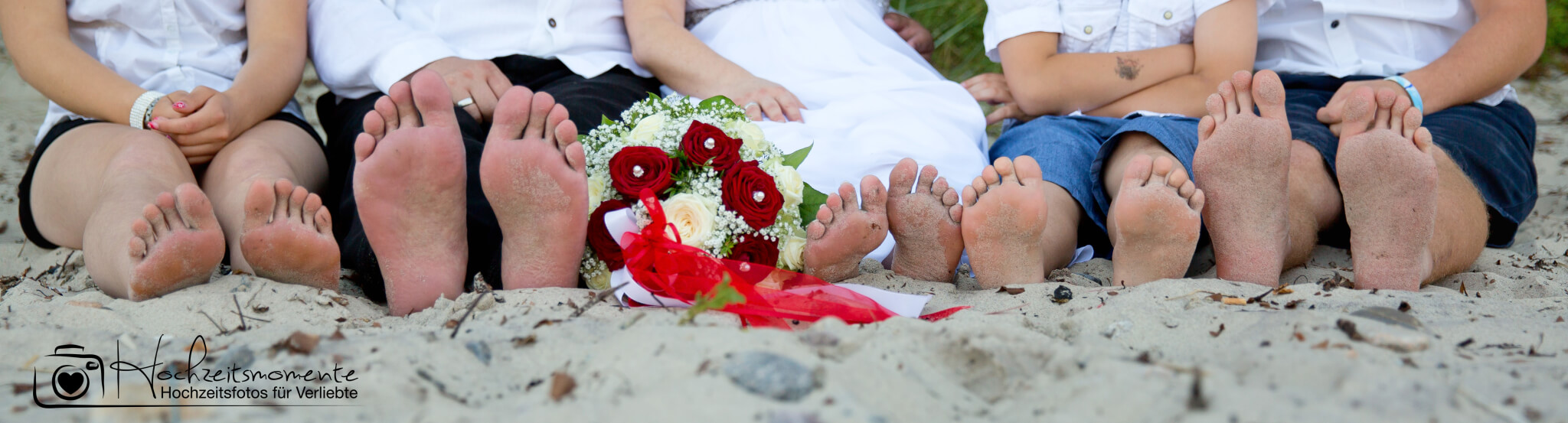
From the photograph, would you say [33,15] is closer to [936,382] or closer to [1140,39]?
[936,382]

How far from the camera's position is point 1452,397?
0.91m

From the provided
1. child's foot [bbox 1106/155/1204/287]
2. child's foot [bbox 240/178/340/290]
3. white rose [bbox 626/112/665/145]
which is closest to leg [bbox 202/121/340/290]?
child's foot [bbox 240/178/340/290]

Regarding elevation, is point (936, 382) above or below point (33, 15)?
below

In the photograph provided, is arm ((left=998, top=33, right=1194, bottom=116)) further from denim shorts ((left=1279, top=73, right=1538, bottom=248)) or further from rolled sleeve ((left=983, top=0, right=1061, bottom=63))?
denim shorts ((left=1279, top=73, right=1538, bottom=248))

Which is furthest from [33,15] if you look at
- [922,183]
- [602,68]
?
[922,183]

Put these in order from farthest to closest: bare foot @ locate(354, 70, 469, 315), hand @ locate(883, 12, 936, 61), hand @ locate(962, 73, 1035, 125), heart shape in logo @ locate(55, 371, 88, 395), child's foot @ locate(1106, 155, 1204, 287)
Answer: hand @ locate(883, 12, 936, 61) < hand @ locate(962, 73, 1035, 125) < child's foot @ locate(1106, 155, 1204, 287) < bare foot @ locate(354, 70, 469, 315) < heart shape in logo @ locate(55, 371, 88, 395)

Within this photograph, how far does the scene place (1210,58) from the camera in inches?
82.9

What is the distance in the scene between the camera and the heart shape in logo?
100 centimetres

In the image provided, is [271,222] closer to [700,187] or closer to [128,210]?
[128,210]

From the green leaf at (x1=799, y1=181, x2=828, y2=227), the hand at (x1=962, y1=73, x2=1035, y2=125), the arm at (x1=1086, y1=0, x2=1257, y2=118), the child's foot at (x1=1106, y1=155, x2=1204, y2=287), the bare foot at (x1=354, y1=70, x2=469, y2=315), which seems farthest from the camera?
the hand at (x1=962, y1=73, x2=1035, y2=125)

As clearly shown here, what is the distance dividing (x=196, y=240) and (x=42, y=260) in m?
0.98

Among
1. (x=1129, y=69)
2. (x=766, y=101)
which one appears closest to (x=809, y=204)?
(x=766, y=101)

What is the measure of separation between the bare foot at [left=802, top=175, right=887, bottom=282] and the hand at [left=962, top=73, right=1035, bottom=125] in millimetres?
967

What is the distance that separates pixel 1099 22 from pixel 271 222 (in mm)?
1818
